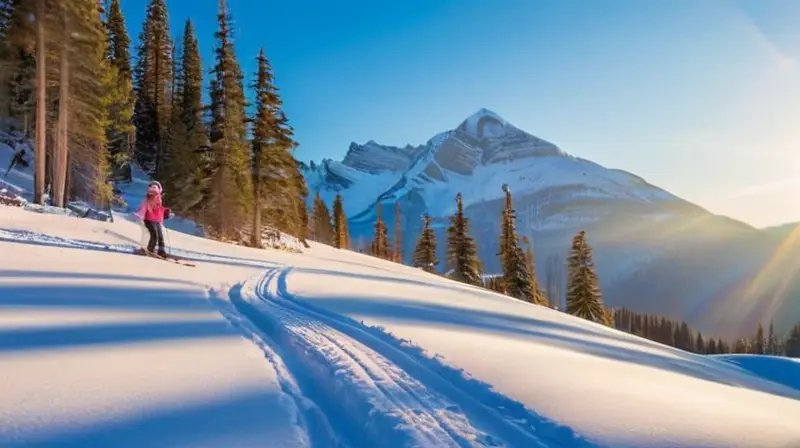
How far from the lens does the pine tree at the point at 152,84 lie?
45.2 meters

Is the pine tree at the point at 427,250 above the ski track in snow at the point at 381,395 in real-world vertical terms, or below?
above

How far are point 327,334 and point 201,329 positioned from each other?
159cm

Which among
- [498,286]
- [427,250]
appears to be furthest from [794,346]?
[427,250]

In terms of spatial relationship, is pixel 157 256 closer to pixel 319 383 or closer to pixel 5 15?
pixel 319 383

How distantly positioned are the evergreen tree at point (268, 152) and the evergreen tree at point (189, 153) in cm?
328

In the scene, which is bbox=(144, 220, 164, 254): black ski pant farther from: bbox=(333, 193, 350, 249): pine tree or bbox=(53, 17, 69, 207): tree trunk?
bbox=(333, 193, 350, 249): pine tree

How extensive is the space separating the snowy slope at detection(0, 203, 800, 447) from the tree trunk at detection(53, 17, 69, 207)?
49.5 ft

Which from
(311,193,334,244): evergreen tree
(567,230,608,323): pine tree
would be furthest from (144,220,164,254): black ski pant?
(311,193,334,244): evergreen tree

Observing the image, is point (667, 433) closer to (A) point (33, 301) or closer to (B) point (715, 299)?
(A) point (33, 301)

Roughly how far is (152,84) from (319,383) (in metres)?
51.5

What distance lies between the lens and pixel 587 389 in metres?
4.22

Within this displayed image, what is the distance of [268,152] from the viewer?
29781 millimetres

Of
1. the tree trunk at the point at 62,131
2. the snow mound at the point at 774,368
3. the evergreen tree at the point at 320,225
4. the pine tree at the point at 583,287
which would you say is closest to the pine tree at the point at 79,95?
the tree trunk at the point at 62,131

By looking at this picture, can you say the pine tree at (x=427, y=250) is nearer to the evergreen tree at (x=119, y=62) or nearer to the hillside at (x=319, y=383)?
the evergreen tree at (x=119, y=62)
